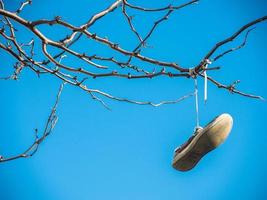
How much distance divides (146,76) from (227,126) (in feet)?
2.35

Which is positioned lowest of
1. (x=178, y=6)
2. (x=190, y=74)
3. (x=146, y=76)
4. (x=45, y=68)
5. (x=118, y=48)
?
(x=190, y=74)

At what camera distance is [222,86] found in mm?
1898

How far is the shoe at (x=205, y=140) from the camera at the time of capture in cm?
210

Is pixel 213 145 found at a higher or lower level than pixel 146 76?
lower

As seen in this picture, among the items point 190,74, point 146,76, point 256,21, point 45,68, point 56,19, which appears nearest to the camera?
point 256,21

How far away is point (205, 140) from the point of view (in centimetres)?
214

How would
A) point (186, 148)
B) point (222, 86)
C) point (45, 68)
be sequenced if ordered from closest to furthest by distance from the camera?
point (222, 86) < point (45, 68) < point (186, 148)

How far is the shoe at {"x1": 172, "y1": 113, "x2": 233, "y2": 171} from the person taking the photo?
210cm

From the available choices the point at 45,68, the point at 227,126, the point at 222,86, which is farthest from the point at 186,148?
the point at 45,68

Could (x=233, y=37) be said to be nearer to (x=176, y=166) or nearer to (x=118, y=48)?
(x=118, y=48)

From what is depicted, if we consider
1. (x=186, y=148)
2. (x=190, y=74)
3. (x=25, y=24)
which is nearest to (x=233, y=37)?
(x=190, y=74)

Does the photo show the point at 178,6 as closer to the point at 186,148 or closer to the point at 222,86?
the point at 222,86

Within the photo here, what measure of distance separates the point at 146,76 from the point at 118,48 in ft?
0.68

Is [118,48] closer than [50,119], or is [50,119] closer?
[118,48]
